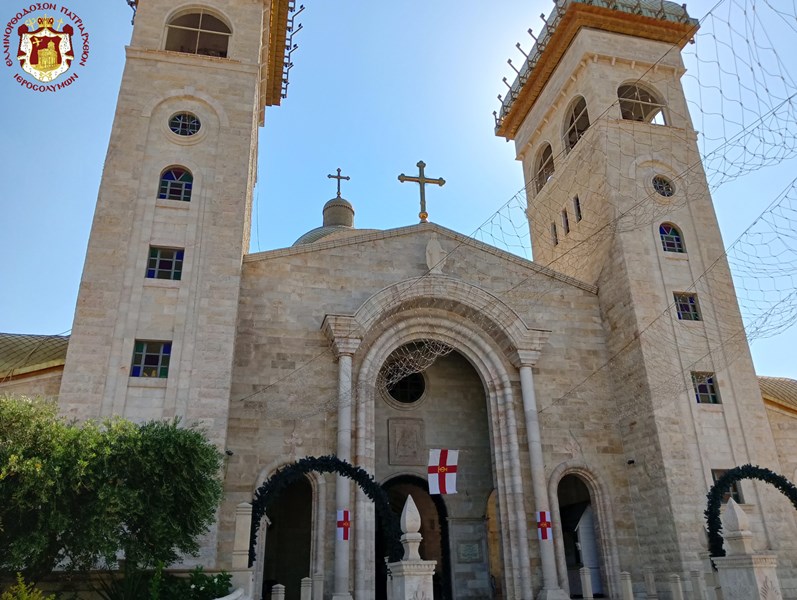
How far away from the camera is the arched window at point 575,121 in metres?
22.1

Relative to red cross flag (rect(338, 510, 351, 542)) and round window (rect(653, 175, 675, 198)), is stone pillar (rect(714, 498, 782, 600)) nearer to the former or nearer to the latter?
red cross flag (rect(338, 510, 351, 542))

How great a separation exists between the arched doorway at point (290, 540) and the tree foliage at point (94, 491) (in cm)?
801

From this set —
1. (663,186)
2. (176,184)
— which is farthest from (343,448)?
(663,186)

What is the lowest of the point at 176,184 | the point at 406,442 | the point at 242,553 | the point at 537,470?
the point at 242,553

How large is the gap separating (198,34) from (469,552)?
16.8m

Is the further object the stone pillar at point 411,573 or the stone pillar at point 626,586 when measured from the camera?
the stone pillar at point 626,586

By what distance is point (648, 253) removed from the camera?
18.5 m

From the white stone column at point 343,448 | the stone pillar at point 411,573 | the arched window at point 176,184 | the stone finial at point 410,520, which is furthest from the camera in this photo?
the arched window at point 176,184

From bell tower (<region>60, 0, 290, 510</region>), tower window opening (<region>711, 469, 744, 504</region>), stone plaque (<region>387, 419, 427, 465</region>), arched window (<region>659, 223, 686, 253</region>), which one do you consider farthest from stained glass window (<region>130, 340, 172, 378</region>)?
arched window (<region>659, 223, 686, 253</region>)

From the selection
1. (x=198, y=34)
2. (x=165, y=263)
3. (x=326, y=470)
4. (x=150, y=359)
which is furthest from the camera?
(x=198, y=34)

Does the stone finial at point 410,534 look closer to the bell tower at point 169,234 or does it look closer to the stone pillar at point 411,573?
the stone pillar at point 411,573

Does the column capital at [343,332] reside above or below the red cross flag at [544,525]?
above

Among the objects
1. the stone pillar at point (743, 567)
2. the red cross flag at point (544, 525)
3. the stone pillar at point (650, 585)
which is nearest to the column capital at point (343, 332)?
the red cross flag at point (544, 525)

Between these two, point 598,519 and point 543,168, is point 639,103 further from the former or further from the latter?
point 598,519
